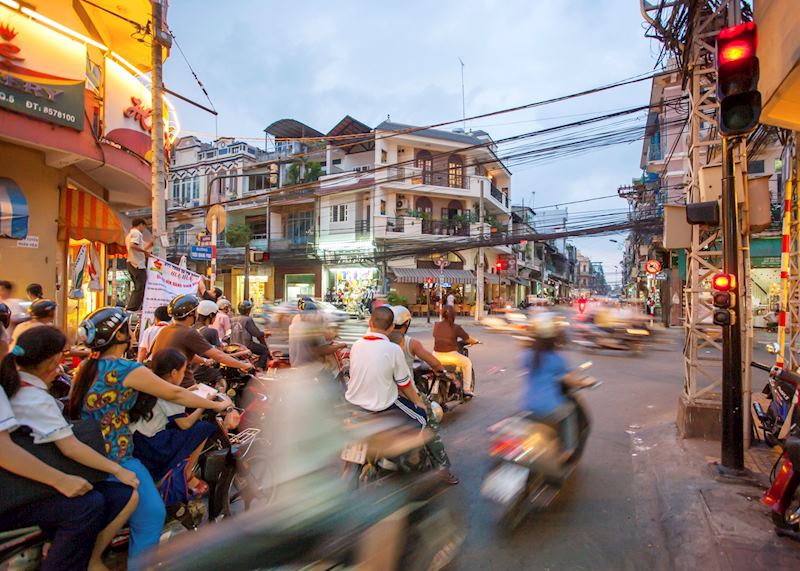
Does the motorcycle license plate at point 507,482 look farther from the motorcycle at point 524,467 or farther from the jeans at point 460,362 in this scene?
the jeans at point 460,362

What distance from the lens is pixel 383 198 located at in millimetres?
32500

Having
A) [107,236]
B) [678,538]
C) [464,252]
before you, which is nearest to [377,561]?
[678,538]

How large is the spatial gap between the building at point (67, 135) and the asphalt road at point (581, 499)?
814cm

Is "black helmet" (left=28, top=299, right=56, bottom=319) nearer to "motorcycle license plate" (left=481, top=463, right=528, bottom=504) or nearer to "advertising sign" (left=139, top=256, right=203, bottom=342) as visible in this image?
"advertising sign" (left=139, top=256, right=203, bottom=342)

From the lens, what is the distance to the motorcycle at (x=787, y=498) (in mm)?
3600

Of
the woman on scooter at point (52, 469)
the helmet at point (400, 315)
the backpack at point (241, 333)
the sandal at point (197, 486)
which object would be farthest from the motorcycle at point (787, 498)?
the backpack at point (241, 333)

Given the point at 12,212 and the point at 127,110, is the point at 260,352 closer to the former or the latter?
the point at 12,212

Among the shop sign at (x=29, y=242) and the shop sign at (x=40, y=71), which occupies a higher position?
the shop sign at (x=40, y=71)

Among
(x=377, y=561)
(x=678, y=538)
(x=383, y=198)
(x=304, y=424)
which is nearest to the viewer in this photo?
(x=377, y=561)

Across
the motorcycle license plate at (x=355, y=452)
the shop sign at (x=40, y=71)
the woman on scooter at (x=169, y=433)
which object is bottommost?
the motorcycle license plate at (x=355, y=452)

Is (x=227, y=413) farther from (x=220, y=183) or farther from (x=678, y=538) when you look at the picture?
(x=220, y=183)

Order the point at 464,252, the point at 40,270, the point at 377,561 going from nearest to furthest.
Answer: the point at 377,561, the point at 40,270, the point at 464,252

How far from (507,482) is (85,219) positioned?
10.4 metres

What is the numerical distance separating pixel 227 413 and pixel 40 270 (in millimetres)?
7915
